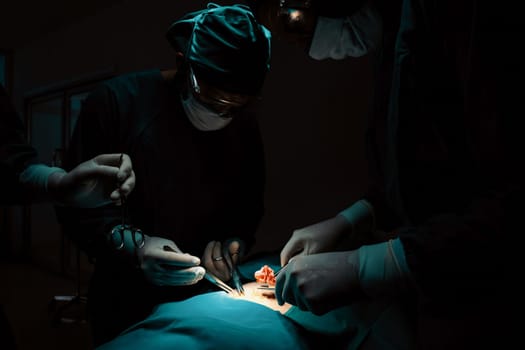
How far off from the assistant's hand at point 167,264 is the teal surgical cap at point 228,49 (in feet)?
2.20

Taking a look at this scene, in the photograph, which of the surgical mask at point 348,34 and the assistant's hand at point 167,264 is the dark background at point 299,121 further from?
the assistant's hand at point 167,264

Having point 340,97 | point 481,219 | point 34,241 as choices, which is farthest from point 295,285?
point 34,241

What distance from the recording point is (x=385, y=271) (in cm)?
97

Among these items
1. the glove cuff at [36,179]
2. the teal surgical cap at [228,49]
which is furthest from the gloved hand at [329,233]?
the glove cuff at [36,179]

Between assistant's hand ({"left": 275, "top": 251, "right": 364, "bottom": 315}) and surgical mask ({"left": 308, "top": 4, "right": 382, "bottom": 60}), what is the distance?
680mm

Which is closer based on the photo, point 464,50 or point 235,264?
point 464,50

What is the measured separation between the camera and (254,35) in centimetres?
155

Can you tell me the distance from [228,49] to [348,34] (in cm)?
48

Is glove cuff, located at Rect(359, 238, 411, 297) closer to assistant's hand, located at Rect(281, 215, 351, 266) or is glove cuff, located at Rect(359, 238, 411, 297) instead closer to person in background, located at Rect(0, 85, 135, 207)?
assistant's hand, located at Rect(281, 215, 351, 266)

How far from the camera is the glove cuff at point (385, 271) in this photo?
3.14 feet

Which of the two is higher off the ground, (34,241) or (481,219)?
(481,219)

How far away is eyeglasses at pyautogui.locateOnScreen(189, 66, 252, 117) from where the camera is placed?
155cm

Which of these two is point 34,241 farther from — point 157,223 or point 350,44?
point 350,44

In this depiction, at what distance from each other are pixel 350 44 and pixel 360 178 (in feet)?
3.23
